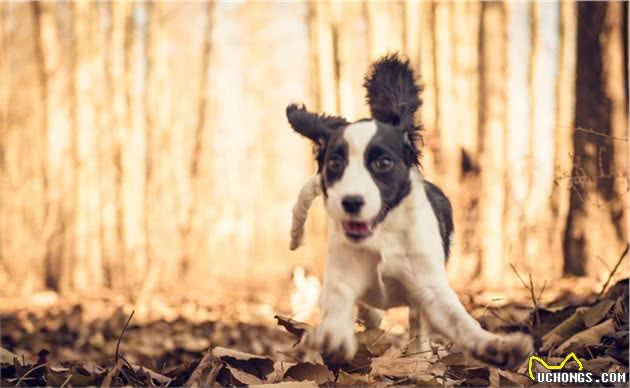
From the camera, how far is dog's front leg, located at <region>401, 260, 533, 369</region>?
2234 millimetres

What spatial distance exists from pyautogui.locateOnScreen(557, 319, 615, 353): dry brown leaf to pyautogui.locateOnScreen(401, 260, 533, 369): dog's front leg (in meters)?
0.75

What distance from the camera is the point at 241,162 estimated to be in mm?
18875

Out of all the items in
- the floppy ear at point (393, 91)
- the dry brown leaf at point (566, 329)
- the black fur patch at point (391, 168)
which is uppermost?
the floppy ear at point (393, 91)

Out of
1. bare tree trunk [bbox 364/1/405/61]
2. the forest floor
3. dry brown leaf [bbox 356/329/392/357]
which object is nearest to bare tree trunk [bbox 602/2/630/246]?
bare tree trunk [bbox 364/1/405/61]

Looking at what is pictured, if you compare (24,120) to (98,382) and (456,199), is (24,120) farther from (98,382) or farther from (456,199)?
(98,382)

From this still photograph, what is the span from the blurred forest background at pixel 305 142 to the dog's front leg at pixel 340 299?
15.1ft

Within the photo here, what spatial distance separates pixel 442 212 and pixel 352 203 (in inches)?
38.7

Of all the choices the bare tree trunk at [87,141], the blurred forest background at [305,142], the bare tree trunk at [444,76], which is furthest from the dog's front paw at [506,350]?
the bare tree trunk at [87,141]

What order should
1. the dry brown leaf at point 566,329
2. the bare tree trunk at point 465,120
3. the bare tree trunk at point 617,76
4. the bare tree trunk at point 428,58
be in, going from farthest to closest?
the bare tree trunk at point 428,58
the bare tree trunk at point 465,120
the bare tree trunk at point 617,76
the dry brown leaf at point 566,329

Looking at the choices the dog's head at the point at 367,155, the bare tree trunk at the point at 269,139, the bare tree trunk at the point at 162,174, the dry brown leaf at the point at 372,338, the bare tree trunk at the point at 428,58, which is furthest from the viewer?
the bare tree trunk at the point at 269,139

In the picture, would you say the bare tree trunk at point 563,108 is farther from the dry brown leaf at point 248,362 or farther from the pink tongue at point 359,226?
the pink tongue at point 359,226

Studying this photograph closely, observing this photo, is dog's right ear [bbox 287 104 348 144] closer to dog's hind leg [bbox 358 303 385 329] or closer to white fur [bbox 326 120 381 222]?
white fur [bbox 326 120 381 222]

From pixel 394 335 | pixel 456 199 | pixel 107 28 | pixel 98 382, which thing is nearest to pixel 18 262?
pixel 107 28

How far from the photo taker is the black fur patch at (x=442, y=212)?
2.97 meters
